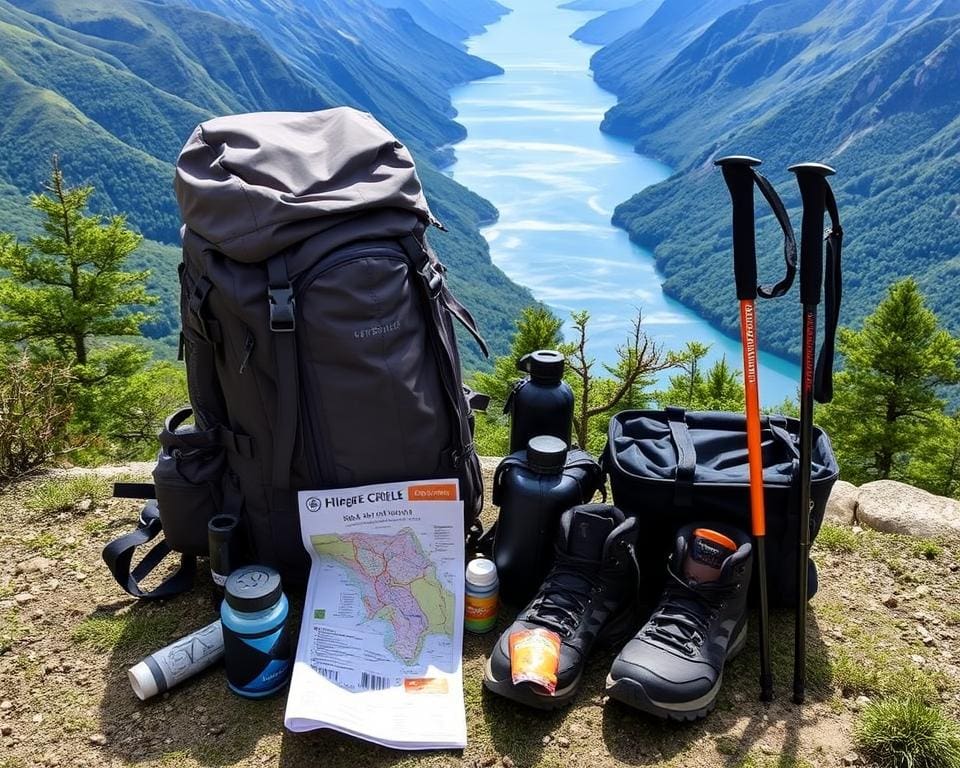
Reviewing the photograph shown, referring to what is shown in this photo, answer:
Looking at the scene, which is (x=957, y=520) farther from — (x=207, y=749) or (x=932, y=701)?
(x=207, y=749)

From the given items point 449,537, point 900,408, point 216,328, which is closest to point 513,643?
point 449,537

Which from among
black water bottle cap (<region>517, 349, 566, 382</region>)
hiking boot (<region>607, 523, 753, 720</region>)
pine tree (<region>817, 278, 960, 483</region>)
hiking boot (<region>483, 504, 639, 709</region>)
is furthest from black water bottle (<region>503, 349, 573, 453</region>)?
pine tree (<region>817, 278, 960, 483</region>)

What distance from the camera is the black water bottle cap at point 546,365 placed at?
3387mm

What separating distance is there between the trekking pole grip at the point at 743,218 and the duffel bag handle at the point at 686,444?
26.0 inches

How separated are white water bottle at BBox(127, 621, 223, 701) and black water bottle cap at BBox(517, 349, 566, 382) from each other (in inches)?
62.5

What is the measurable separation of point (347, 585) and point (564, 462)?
93 cm

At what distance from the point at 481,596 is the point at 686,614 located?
74cm

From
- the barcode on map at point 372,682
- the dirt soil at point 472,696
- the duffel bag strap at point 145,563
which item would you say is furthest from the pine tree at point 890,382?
the barcode on map at point 372,682

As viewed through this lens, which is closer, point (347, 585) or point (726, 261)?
point (347, 585)

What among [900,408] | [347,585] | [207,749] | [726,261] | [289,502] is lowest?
[726,261]

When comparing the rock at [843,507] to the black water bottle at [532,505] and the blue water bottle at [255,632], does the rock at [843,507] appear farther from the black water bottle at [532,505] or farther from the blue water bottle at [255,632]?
the blue water bottle at [255,632]

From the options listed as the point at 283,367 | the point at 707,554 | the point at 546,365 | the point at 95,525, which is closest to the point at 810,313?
the point at 707,554

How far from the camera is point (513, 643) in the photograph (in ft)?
8.74

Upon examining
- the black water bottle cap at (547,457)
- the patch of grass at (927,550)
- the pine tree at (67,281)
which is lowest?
the pine tree at (67,281)
